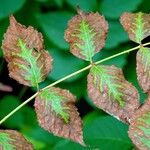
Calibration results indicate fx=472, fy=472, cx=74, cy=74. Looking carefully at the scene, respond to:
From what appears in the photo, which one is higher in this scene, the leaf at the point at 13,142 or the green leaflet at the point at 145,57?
the green leaflet at the point at 145,57

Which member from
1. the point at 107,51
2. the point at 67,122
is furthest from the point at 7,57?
the point at 107,51

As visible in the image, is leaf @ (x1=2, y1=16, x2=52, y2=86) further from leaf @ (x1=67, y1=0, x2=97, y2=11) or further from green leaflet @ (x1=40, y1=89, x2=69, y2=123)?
leaf @ (x1=67, y1=0, x2=97, y2=11)

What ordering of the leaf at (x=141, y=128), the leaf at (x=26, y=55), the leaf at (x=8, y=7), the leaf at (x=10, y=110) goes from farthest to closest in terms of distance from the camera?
the leaf at (x=10, y=110)
the leaf at (x=8, y=7)
the leaf at (x=26, y=55)
the leaf at (x=141, y=128)

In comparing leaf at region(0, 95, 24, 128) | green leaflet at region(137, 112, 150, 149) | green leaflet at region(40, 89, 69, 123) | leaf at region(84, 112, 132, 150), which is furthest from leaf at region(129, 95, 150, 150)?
leaf at region(0, 95, 24, 128)

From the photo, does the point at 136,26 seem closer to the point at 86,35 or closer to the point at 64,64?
the point at 86,35

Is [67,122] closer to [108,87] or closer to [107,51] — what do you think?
[108,87]

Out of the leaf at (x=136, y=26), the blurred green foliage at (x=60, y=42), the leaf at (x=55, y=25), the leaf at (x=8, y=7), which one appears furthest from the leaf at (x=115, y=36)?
the leaf at (x=136, y=26)

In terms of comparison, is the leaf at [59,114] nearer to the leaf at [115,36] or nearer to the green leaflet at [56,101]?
the green leaflet at [56,101]
